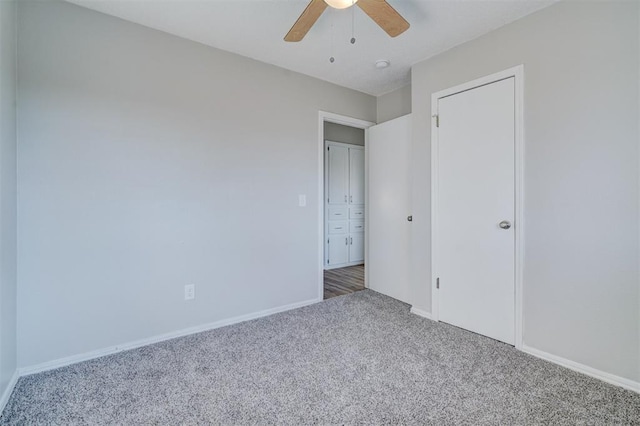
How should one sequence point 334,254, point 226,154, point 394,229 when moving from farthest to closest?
point 334,254 → point 394,229 → point 226,154

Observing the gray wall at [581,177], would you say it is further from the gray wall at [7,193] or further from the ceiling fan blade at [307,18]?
the gray wall at [7,193]

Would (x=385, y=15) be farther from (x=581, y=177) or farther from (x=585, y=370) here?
(x=585, y=370)

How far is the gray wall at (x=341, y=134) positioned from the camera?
5.00 meters

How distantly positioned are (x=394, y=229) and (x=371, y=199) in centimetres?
49

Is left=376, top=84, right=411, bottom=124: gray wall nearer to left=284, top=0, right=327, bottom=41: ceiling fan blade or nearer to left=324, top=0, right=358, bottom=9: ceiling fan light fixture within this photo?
left=284, top=0, right=327, bottom=41: ceiling fan blade

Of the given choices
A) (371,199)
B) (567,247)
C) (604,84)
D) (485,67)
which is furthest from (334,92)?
(567,247)

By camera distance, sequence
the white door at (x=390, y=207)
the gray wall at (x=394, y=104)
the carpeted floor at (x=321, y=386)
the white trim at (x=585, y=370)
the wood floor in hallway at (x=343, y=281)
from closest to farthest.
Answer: the carpeted floor at (x=321, y=386), the white trim at (x=585, y=370), the white door at (x=390, y=207), the gray wall at (x=394, y=104), the wood floor in hallway at (x=343, y=281)

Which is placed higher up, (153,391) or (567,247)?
(567,247)

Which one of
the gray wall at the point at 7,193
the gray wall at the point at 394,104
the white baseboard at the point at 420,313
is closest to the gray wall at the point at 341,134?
the gray wall at the point at 394,104

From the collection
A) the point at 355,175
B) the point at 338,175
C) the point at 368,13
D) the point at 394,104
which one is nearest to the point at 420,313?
the point at 394,104

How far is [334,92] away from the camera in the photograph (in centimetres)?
342

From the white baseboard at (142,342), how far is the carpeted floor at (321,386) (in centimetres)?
7

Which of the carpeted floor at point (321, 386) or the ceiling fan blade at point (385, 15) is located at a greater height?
the ceiling fan blade at point (385, 15)

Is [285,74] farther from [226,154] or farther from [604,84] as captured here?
[604,84]
